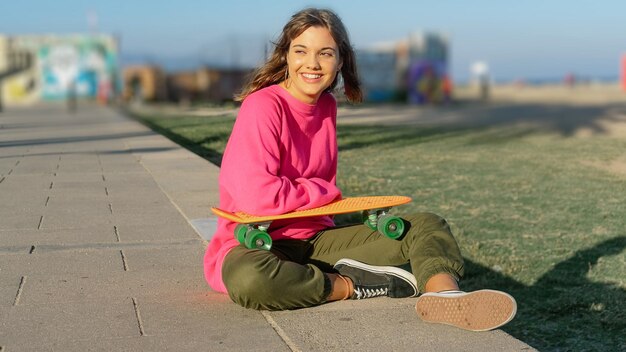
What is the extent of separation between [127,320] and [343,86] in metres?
1.32

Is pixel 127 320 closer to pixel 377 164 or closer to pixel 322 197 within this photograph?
pixel 322 197

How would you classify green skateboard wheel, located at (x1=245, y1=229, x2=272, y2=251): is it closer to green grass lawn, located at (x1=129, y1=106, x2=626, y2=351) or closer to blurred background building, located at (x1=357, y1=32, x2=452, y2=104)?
green grass lawn, located at (x1=129, y1=106, x2=626, y2=351)

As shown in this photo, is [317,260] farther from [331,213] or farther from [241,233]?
[241,233]

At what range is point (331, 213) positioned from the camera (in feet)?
10.6

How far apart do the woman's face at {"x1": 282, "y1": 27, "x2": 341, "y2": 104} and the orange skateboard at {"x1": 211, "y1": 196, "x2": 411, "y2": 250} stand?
0.45 meters

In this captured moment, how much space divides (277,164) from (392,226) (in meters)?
0.50

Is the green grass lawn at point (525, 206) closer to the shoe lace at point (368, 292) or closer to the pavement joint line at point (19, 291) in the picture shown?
the shoe lace at point (368, 292)

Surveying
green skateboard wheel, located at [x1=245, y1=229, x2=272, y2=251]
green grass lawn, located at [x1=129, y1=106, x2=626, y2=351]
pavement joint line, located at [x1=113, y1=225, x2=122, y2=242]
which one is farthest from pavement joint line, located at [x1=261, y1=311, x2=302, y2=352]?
pavement joint line, located at [x1=113, y1=225, x2=122, y2=242]

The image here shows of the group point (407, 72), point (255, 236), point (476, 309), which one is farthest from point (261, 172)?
point (407, 72)

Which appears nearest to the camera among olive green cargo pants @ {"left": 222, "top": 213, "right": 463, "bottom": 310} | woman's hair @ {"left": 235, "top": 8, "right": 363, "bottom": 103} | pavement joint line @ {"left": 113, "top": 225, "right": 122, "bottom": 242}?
olive green cargo pants @ {"left": 222, "top": 213, "right": 463, "bottom": 310}

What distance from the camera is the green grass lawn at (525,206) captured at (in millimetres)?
4281

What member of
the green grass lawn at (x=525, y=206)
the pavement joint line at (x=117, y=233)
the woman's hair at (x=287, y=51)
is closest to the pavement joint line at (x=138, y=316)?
the woman's hair at (x=287, y=51)

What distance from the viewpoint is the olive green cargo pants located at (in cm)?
305

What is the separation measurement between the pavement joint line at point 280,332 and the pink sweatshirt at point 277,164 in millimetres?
335
